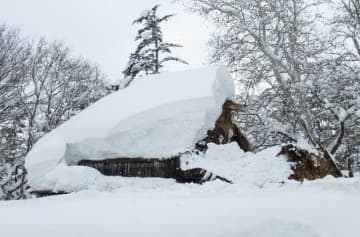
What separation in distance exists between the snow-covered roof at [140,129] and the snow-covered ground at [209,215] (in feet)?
8.00

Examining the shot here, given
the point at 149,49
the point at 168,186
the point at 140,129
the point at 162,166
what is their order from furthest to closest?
the point at 149,49
the point at 140,129
the point at 162,166
the point at 168,186

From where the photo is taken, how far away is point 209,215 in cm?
430

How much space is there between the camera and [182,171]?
776 centimetres

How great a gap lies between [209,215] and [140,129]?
437cm

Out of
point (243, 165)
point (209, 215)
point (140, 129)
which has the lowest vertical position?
point (209, 215)

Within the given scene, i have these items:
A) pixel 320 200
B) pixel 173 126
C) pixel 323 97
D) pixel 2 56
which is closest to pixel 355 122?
pixel 323 97

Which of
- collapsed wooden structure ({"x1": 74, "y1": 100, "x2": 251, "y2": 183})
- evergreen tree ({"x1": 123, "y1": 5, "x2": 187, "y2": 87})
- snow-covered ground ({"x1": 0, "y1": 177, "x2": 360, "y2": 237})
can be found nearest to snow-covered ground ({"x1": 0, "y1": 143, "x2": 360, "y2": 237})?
snow-covered ground ({"x1": 0, "y1": 177, "x2": 360, "y2": 237})

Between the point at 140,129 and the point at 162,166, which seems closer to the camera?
the point at 162,166

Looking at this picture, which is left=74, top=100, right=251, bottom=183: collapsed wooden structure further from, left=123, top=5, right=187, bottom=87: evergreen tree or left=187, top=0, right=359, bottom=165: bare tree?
left=123, top=5, right=187, bottom=87: evergreen tree

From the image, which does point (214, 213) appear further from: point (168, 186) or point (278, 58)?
point (278, 58)

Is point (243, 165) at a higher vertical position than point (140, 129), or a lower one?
lower

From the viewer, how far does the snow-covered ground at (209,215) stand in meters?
3.75

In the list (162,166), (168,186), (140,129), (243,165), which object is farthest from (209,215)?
(140,129)

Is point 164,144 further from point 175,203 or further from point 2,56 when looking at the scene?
point 2,56
